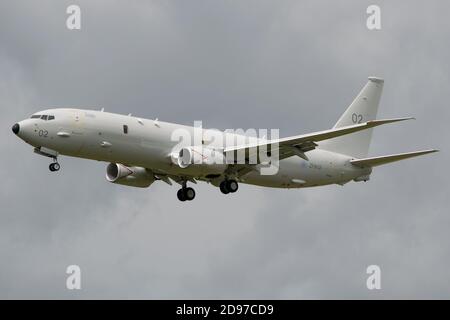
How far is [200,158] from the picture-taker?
8725cm

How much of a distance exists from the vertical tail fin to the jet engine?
36.1 ft

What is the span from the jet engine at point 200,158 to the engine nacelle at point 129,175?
6334 mm

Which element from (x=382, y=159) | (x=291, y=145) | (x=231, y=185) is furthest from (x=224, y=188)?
(x=382, y=159)

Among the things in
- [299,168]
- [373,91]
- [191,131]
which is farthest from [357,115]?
[191,131]

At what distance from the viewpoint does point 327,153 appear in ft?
314

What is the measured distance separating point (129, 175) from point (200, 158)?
7.65 m

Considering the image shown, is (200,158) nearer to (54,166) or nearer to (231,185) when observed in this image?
(231,185)

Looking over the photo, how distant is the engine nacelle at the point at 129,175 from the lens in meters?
92.9

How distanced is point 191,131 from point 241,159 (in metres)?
3.78

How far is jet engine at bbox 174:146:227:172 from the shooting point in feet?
284

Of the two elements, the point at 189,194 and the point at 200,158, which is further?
the point at 189,194

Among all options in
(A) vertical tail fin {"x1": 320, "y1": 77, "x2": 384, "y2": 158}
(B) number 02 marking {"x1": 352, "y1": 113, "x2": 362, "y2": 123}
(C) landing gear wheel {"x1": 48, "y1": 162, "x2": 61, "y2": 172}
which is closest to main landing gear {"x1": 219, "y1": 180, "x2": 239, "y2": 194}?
(A) vertical tail fin {"x1": 320, "y1": 77, "x2": 384, "y2": 158}

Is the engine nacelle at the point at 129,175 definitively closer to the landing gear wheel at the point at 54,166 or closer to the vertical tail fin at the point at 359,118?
the landing gear wheel at the point at 54,166

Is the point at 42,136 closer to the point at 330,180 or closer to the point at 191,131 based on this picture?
the point at 191,131
